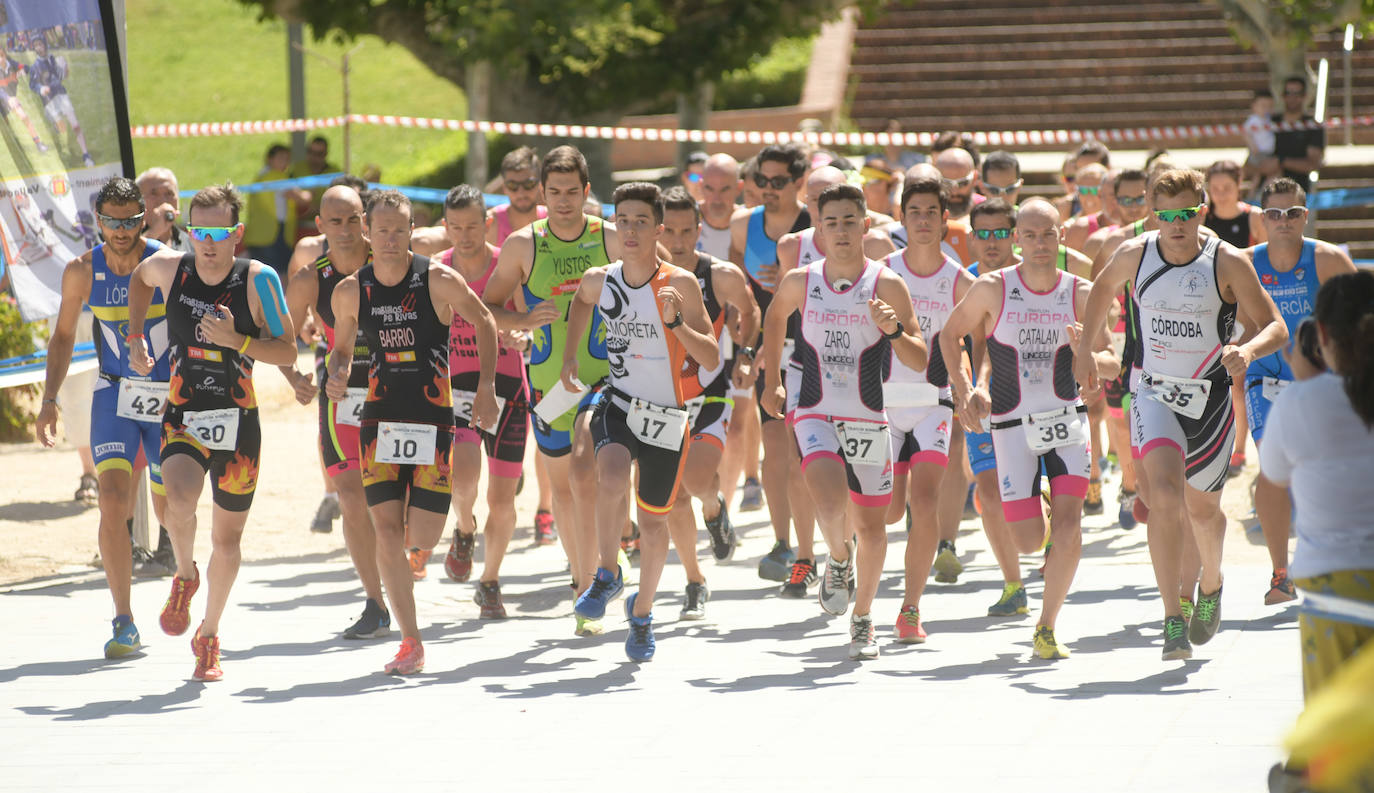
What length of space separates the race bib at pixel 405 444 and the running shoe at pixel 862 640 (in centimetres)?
201

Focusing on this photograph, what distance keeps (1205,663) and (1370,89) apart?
59.8 feet

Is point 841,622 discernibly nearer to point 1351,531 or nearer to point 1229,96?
point 1351,531

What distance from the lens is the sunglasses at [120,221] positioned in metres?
7.77

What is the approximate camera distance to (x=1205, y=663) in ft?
23.0

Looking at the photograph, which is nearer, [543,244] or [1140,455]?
[1140,455]

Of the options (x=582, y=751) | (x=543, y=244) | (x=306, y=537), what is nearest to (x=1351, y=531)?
(x=582, y=751)

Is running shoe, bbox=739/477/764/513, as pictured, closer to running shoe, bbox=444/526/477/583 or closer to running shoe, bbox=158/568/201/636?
running shoe, bbox=444/526/477/583

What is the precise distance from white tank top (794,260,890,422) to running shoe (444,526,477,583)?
241cm

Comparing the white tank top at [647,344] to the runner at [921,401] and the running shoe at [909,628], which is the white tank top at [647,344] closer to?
the runner at [921,401]

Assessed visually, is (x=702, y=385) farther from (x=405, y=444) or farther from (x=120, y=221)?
(x=120, y=221)

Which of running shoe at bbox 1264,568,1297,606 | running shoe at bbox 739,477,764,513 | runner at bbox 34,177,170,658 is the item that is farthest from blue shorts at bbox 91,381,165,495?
running shoe at bbox 1264,568,1297,606

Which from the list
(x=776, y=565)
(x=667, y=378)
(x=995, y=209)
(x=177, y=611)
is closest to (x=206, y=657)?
(x=177, y=611)

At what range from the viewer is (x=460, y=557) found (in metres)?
8.98

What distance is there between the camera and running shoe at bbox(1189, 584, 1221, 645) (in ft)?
23.5
